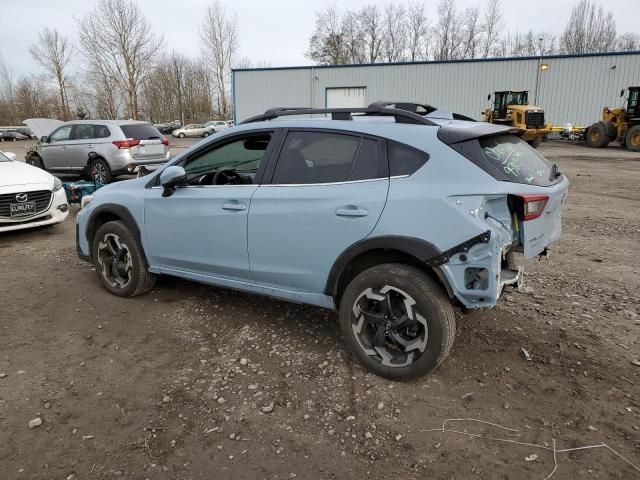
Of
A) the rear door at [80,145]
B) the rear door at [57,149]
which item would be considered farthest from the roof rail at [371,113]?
the rear door at [57,149]

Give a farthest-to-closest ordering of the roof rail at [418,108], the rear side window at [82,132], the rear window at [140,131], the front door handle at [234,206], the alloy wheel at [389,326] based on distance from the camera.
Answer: the rear side window at [82,132] < the rear window at [140,131] < the roof rail at [418,108] < the front door handle at [234,206] < the alloy wheel at [389,326]

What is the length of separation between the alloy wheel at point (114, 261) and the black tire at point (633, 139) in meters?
22.8

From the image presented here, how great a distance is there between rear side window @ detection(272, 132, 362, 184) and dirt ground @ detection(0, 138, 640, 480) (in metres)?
1.24

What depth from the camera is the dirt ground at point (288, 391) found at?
2.40 meters

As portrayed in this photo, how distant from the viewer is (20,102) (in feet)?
217

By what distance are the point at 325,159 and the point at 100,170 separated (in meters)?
9.57

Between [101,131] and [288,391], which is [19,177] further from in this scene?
[288,391]

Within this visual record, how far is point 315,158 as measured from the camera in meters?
3.34

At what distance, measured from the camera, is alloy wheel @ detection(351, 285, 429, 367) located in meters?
2.93

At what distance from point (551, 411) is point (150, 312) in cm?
318

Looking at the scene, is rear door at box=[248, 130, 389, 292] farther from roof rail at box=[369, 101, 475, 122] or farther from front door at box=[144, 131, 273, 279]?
roof rail at box=[369, 101, 475, 122]

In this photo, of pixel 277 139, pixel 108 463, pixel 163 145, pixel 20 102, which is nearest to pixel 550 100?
pixel 163 145

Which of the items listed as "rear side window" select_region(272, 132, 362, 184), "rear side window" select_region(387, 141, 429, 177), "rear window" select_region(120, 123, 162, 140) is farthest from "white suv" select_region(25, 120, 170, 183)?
"rear side window" select_region(387, 141, 429, 177)

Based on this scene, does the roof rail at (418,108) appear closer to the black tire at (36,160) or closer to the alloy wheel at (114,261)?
the alloy wheel at (114,261)
